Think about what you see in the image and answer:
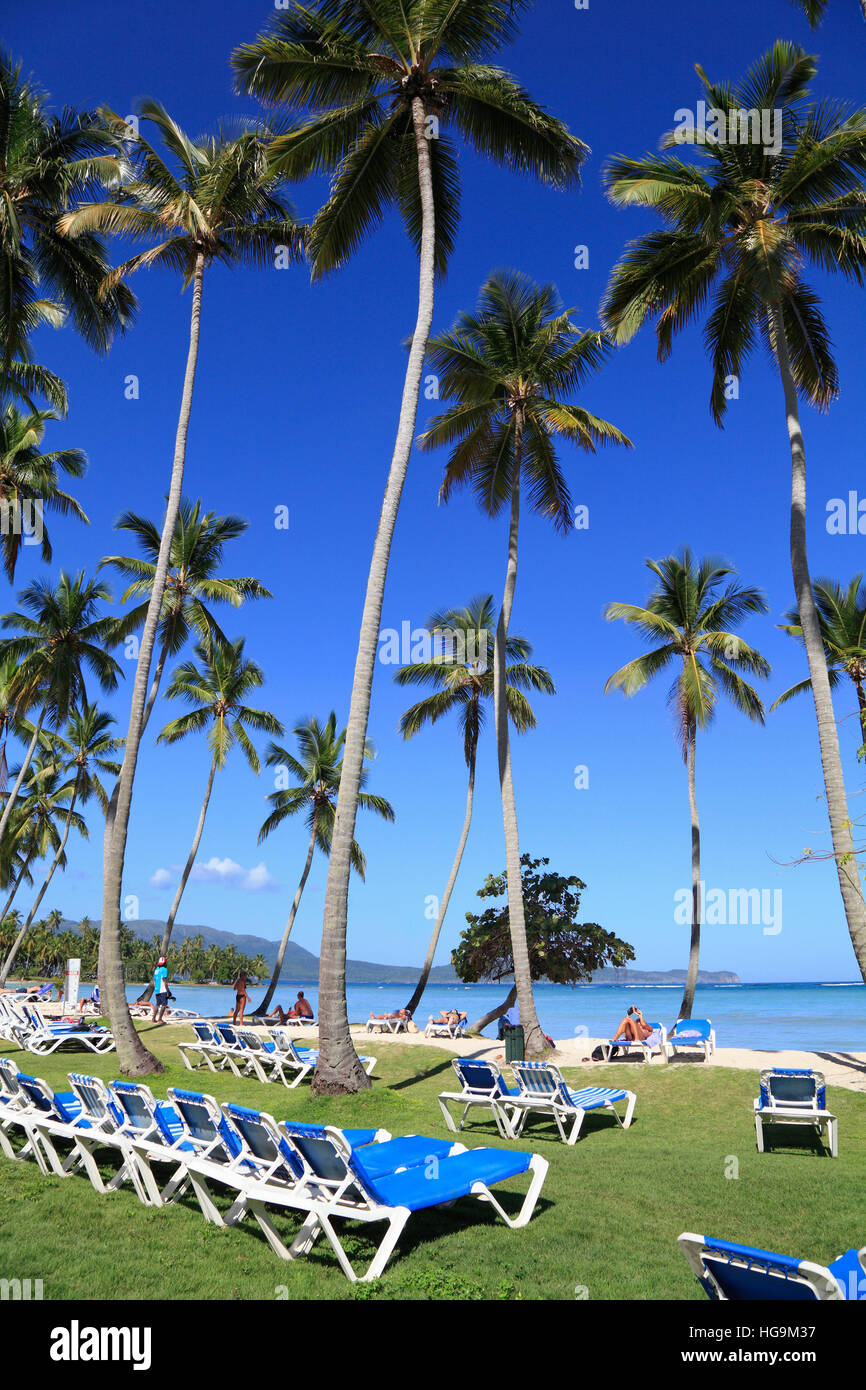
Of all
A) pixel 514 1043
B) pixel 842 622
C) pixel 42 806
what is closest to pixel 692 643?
pixel 842 622

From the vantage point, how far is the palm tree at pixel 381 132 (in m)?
12.9

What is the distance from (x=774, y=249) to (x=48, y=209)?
13.4m

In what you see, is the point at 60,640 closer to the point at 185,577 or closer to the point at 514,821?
the point at 185,577

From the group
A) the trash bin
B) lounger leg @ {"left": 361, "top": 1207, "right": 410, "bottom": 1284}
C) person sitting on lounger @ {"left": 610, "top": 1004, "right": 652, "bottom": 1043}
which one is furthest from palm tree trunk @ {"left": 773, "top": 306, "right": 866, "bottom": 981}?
lounger leg @ {"left": 361, "top": 1207, "right": 410, "bottom": 1284}

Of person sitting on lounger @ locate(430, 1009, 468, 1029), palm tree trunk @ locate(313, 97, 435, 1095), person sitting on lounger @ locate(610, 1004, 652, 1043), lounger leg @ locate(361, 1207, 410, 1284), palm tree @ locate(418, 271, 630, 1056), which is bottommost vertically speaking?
person sitting on lounger @ locate(430, 1009, 468, 1029)

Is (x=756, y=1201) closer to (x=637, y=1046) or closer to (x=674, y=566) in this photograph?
(x=637, y=1046)

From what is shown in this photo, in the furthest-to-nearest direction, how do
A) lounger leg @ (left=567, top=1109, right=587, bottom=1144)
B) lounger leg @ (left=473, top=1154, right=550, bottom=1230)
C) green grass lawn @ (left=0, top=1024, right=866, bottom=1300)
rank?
lounger leg @ (left=567, top=1109, right=587, bottom=1144), lounger leg @ (left=473, top=1154, right=550, bottom=1230), green grass lawn @ (left=0, top=1024, right=866, bottom=1300)

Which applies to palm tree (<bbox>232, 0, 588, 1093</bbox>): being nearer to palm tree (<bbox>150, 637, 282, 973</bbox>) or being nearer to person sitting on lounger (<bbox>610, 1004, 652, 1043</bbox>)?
person sitting on lounger (<bbox>610, 1004, 652, 1043</bbox>)

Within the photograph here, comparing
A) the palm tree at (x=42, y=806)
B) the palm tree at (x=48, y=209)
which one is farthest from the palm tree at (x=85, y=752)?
the palm tree at (x=48, y=209)

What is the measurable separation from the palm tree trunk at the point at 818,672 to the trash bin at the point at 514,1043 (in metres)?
5.39

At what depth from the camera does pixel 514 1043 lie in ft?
47.2

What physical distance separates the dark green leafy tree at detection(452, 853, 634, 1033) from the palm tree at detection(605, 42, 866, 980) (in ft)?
43.8

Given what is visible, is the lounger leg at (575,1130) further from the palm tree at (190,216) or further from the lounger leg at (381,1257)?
the palm tree at (190,216)

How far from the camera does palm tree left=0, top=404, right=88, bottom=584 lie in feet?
77.6
